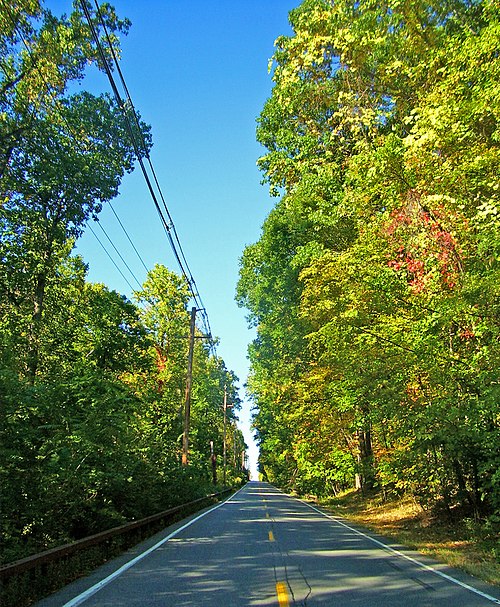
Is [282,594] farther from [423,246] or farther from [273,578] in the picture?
[423,246]

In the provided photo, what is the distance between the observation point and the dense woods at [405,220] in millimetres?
9703

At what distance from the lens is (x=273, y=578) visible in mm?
7078

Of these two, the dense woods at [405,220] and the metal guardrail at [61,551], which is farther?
the dense woods at [405,220]

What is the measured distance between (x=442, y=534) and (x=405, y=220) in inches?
326

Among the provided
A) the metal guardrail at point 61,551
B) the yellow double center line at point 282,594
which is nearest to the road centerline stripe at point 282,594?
the yellow double center line at point 282,594

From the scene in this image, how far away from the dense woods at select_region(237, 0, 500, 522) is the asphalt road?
261cm

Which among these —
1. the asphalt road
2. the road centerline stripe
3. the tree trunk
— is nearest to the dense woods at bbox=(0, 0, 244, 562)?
the tree trunk

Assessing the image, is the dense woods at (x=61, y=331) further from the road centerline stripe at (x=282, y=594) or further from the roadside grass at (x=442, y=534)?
the roadside grass at (x=442, y=534)

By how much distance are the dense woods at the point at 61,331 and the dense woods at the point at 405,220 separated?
6572 millimetres

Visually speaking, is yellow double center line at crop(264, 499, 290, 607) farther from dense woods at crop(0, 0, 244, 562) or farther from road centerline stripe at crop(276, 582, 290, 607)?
dense woods at crop(0, 0, 244, 562)

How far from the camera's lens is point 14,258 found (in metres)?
17.8

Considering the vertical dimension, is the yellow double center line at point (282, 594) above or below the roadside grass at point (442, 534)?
above

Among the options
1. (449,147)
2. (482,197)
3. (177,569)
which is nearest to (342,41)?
(449,147)

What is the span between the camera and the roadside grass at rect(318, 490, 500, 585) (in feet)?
27.7
